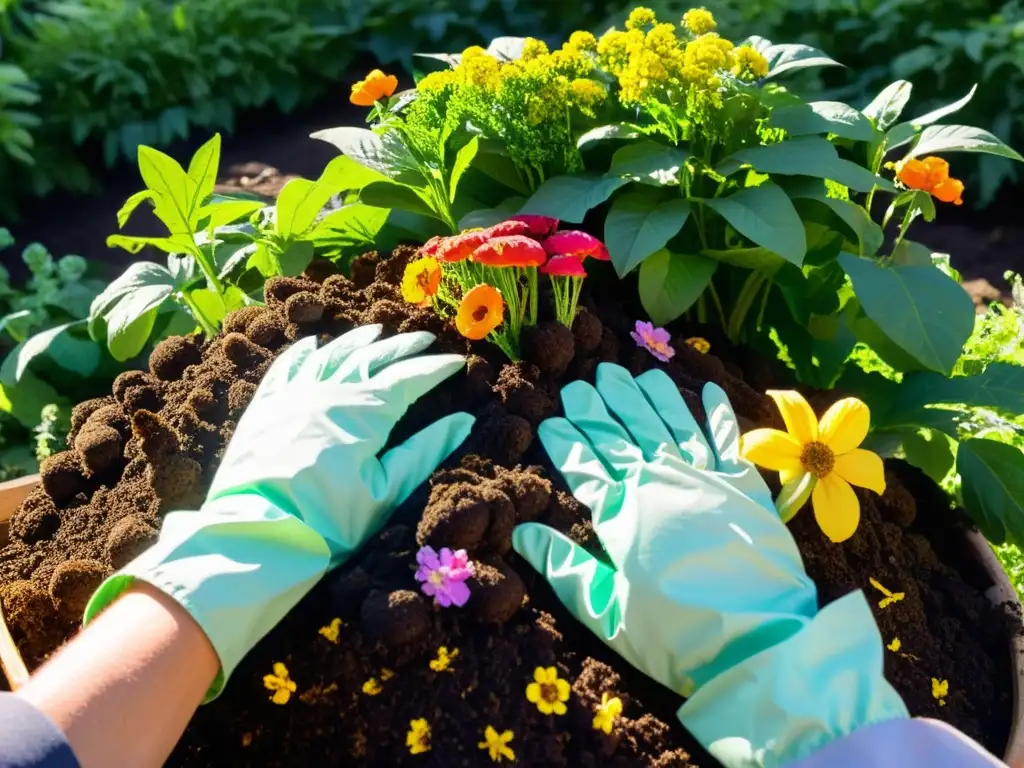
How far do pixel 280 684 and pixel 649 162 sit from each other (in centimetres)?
96

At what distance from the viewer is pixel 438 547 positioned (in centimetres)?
112

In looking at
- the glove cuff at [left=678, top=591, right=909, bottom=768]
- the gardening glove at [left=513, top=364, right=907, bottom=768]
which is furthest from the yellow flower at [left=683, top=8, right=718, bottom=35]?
the glove cuff at [left=678, top=591, right=909, bottom=768]

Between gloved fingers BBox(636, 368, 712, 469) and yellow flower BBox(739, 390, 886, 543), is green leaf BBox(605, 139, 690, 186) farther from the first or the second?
yellow flower BBox(739, 390, 886, 543)

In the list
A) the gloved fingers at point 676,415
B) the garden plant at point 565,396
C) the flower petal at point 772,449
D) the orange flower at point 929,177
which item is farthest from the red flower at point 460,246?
the orange flower at point 929,177

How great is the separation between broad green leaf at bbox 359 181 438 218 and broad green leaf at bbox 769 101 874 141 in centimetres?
62

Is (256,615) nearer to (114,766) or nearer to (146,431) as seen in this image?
(114,766)

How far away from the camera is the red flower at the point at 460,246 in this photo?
126 cm

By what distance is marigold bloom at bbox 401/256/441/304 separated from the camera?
4.38 feet

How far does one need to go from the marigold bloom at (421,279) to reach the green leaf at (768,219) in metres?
0.47

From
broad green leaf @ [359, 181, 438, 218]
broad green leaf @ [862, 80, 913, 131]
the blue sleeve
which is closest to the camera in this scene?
the blue sleeve

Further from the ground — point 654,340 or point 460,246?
point 460,246

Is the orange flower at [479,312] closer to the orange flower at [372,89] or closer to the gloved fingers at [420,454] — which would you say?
the gloved fingers at [420,454]

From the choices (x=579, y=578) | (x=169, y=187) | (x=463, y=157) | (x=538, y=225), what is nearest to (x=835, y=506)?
(x=579, y=578)

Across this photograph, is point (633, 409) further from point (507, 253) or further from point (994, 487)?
point (994, 487)
